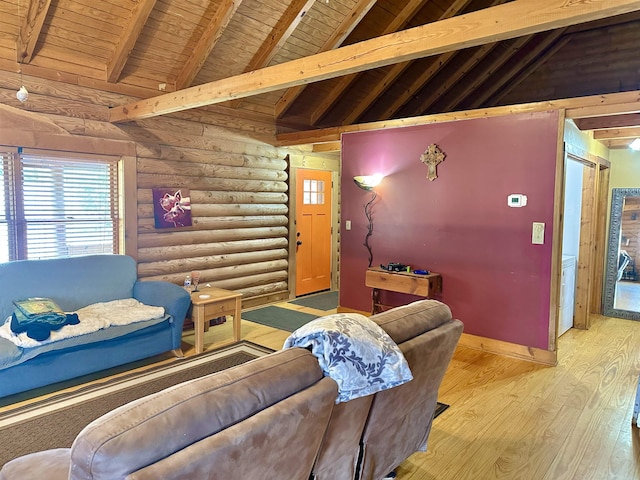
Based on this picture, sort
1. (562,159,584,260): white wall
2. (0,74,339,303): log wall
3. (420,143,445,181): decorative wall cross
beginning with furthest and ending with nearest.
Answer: (562,159,584,260): white wall
(420,143,445,181): decorative wall cross
(0,74,339,303): log wall

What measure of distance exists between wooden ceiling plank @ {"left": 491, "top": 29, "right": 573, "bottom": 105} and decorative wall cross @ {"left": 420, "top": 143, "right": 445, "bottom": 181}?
3146 millimetres

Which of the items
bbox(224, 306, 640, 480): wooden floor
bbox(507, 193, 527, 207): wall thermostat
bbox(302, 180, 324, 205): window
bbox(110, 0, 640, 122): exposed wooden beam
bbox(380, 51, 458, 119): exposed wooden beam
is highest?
bbox(380, 51, 458, 119): exposed wooden beam

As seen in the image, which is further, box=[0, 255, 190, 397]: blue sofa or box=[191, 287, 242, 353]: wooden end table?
box=[191, 287, 242, 353]: wooden end table

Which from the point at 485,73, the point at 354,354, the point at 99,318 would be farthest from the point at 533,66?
the point at 99,318

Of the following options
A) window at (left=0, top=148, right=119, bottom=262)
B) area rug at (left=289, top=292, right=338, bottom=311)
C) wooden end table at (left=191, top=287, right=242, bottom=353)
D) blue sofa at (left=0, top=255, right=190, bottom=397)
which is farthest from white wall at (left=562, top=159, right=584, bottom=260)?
window at (left=0, top=148, right=119, bottom=262)

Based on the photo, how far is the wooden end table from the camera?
4066 mm

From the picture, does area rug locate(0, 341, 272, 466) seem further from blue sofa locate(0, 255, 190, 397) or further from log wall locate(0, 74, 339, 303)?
log wall locate(0, 74, 339, 303)

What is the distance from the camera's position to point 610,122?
13.9 feet

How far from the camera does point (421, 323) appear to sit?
2.05 metres

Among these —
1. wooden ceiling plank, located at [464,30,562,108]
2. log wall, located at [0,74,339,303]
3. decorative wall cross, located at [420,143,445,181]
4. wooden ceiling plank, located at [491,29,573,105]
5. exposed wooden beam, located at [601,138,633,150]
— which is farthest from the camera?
wooden ceiling plank, located at [491,29,573,105]

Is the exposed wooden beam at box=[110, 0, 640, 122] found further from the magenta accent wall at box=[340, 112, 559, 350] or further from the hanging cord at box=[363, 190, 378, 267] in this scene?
the hanging cord at box=[363, 190, 378, 267]

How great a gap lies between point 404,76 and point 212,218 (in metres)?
3.38

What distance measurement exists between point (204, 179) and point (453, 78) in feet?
12.3

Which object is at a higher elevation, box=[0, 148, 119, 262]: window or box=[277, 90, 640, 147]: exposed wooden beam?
box=[277, 90, 640, 147]: exposed wooden beam
